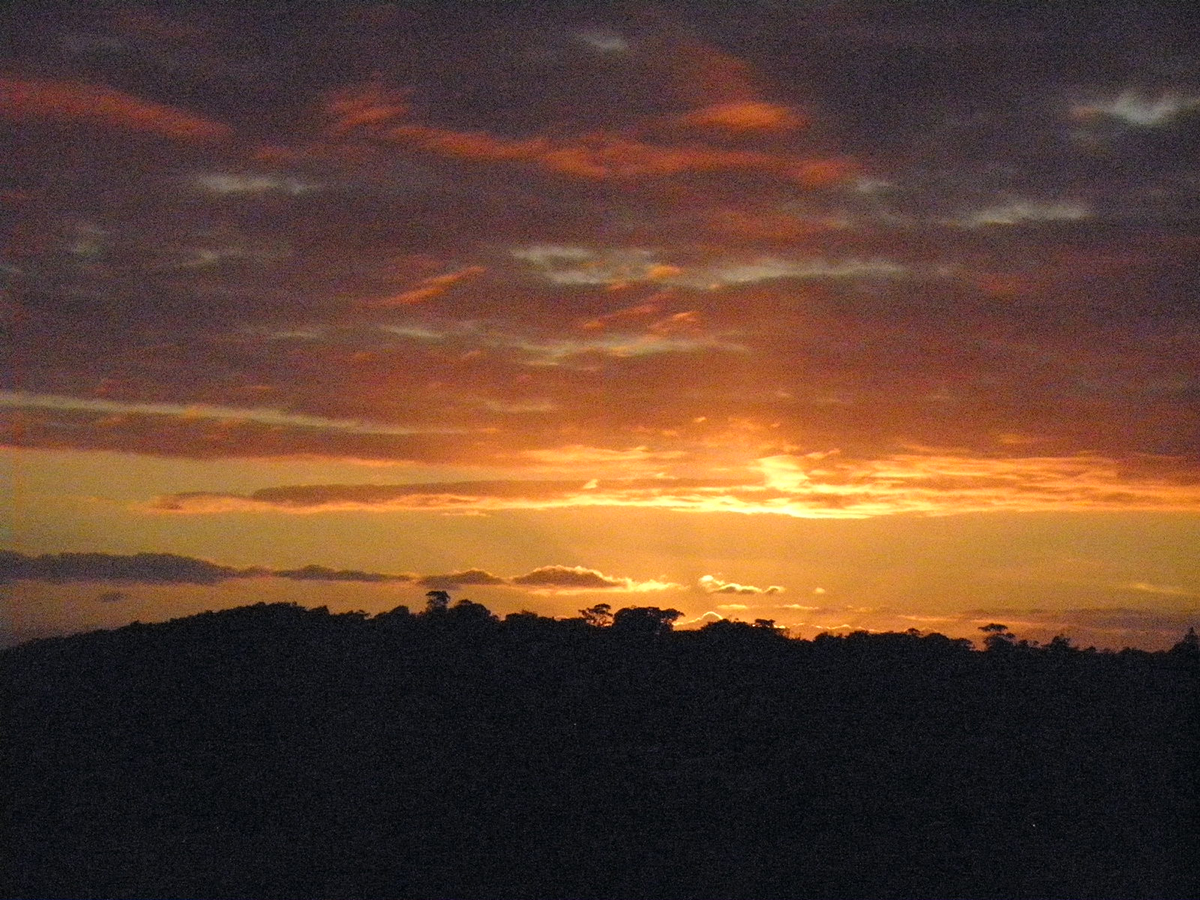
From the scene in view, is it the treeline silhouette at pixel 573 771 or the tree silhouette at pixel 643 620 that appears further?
the tree silhouette at pixel 643 620

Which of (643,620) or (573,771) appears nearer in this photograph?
(573,771)

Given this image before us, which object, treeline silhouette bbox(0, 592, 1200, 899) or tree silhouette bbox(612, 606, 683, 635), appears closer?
treeline silhouette bbox(0, 592, 1200, 899)

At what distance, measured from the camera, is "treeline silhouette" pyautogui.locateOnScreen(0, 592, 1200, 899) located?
3050 centimetres

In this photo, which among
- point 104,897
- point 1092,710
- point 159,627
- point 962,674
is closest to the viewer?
point 104,897

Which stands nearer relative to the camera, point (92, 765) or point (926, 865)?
point (926, 865)

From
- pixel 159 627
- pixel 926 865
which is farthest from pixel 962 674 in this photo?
pixel 159 627

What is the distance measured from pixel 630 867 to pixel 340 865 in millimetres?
6887

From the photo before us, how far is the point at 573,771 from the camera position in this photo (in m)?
34.2

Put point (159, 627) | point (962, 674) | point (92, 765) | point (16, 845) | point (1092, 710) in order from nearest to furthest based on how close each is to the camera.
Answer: point (16, 845) → point (92, 765) → point (1092, 710) → point (962, 674) → point (159, 627)

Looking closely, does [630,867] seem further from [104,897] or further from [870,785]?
[104,897]

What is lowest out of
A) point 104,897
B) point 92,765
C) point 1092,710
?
point 104,897

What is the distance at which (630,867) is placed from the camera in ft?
99.8

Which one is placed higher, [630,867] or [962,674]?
[962,674]

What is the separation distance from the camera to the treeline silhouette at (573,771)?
100ft
